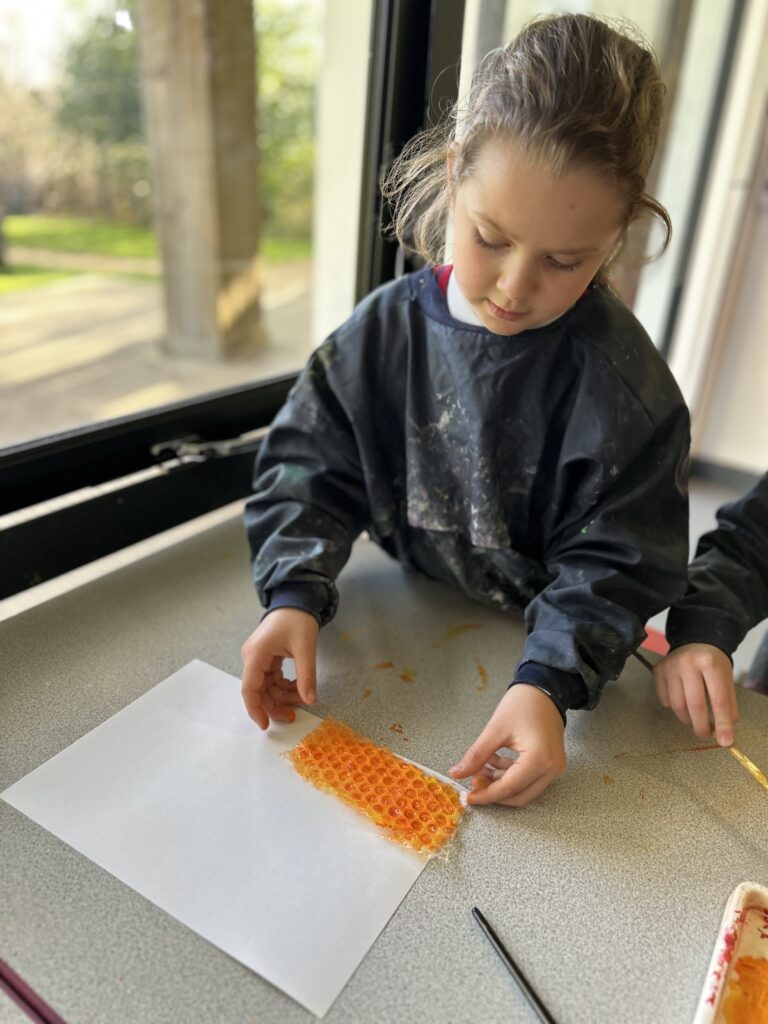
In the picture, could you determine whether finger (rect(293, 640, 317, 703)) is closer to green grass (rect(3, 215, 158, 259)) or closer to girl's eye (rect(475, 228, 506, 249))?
girl's eye (rect(475, 228, 506, 249))

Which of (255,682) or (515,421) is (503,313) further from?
(255,682)

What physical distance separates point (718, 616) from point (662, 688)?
0.08 m

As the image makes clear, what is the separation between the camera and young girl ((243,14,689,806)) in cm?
47

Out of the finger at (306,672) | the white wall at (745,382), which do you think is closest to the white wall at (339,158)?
the finger at (306,672)

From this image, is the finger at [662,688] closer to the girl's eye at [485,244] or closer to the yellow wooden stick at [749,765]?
the yellow wooden stick at [749,765]

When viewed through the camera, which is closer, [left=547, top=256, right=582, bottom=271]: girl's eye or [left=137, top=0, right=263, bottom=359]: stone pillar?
[left=547, top=256, right=582, bottom=271]: girl's eye

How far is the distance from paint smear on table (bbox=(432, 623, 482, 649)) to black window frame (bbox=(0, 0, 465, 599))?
33 centimetres

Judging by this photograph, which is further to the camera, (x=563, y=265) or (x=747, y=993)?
(x=563, y=265)

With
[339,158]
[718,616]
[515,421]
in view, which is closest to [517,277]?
[515,421]

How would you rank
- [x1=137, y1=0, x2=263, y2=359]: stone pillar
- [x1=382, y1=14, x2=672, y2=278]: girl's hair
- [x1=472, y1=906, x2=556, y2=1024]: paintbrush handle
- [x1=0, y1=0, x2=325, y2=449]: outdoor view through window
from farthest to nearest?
[x1=137, y1=0, x2=263, y2=359]: stone pillar, [x1=0, y1=0, x2=325, y2=449]: outdoor view through window, [x1=382, y1=14, x2=672, y2=278]: girl's hair, [x1=472, y1=906, x2=556, y2=1024]: paintbrush handle

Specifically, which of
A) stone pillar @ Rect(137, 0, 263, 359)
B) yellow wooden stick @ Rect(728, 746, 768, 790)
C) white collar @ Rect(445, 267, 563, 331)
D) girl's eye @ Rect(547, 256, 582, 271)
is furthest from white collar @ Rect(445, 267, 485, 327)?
stone pillar @ Rect(137, 0, 263, 359)

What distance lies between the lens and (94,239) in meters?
1.14

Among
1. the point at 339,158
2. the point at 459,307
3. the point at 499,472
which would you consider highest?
the point at 339,158

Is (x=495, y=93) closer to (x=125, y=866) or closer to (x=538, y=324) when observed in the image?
(x=538, y=324)
